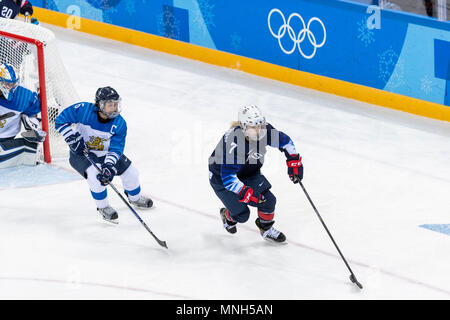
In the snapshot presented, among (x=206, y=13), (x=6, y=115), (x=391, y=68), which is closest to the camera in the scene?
(x=6, y=115)

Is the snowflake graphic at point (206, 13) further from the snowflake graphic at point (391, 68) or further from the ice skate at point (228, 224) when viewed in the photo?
the ice skate at point (228, 224)

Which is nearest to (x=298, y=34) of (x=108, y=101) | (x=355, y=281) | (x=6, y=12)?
(x=6, y=12)

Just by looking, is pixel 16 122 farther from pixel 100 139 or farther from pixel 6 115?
pixel 100 139

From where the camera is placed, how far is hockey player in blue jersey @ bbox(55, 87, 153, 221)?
5660 millimetres

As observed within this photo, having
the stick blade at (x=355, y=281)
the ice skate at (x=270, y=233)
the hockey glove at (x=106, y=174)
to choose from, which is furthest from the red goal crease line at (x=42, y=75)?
the stick blade at (x=355, y=281)

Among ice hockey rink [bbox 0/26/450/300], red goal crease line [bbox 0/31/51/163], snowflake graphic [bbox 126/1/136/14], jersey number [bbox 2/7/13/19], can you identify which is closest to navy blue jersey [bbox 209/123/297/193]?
ice hockey rink [bbox 0/26/450/300]

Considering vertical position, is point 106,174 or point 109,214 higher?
point 106,174

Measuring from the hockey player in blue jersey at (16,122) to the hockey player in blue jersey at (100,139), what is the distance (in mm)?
892

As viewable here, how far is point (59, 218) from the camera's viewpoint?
6062 millimetres

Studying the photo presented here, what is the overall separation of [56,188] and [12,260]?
4.25 ft

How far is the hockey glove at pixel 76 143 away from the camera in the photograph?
575 centimetres

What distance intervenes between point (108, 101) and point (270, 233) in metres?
1.40

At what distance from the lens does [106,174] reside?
5586 millimetres
